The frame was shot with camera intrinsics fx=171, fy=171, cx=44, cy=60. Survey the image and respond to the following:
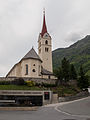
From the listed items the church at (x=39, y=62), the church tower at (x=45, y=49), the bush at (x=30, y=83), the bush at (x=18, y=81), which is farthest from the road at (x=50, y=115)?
the church tower at (x=45, y=49)

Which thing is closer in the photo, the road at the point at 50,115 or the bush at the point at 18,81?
the road at the point at 50,115

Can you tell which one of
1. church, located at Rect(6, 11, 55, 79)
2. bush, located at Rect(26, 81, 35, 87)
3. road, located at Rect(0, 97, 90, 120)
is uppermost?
church, located at Rect(6, 11, 55, 79)

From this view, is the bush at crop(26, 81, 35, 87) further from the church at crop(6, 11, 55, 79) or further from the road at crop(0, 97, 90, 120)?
the road at crop(0, 97, 90, 120)

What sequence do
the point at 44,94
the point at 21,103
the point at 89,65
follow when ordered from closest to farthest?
the point at 21,103
the point at 44,94
the point at 89,65

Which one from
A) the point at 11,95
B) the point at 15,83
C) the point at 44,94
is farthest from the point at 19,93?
the point at 15,83

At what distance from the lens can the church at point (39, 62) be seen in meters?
59.4

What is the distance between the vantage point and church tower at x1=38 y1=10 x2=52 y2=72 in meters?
73.2

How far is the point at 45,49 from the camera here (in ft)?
245

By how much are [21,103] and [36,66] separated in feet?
74.3

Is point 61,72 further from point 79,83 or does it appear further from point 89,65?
point 89,65

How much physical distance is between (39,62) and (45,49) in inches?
574

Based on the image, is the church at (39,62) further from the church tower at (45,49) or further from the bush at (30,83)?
the bush at (30,83)

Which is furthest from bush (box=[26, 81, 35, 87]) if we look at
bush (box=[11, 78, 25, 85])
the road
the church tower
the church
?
the road

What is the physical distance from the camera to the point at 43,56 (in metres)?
73.4
